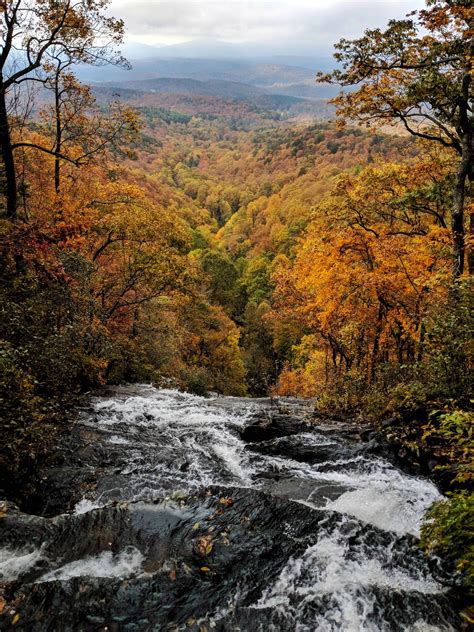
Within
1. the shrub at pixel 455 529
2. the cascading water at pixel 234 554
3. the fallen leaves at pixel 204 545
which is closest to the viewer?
the shrub at pixel 455 529

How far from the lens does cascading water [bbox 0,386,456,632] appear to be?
5020mm

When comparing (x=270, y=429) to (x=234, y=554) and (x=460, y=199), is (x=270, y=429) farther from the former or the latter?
(x=460, y=199)

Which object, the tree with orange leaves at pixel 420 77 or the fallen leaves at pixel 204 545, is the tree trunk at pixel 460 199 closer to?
the tree with orange leaves at pixel 420 77

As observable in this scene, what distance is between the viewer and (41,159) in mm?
20094

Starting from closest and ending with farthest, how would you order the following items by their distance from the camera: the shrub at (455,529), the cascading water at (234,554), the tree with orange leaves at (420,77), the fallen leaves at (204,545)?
the shrub at (455,529) → the cascading water at (234,554) → the fallen leaves at (204,545) → the tree with orange leaves at (420,77)

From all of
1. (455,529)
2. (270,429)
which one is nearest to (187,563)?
(455,529)

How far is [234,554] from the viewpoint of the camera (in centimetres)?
603

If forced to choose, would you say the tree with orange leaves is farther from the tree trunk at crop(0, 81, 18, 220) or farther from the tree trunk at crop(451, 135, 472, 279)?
the tree trunk at crop(0, 81, 18, 220)

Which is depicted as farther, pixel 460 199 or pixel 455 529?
pixel 460 199

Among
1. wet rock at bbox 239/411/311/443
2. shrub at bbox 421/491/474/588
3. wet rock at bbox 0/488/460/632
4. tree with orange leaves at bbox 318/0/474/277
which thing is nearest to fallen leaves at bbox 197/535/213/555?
wet rock at bbox 0/488/460/632

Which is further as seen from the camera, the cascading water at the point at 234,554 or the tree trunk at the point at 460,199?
the tree trunk at the point at 460,199

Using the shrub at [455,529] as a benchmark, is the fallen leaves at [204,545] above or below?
below

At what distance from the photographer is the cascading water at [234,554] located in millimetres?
5020

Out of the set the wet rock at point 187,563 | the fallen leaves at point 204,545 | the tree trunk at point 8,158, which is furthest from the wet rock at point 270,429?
the tree trunk at point 8,158
